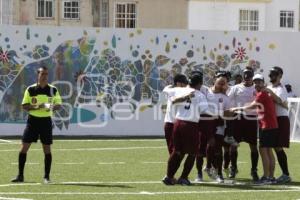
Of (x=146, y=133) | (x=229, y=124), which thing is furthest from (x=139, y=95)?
(x=229, y=124)

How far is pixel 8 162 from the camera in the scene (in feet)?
72.2

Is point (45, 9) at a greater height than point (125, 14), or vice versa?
point (45, 9)

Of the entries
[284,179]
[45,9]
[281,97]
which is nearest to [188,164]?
[284,179]

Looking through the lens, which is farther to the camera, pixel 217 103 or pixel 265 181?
pixel 217 103

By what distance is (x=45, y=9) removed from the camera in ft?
194

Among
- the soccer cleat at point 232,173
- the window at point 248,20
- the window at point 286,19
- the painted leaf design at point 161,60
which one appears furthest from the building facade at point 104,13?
the soccer cleat at point 232,173

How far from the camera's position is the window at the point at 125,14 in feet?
194

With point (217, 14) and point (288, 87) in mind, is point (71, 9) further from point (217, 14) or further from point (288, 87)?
point (288, 87)

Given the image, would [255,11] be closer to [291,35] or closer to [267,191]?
[291,35]

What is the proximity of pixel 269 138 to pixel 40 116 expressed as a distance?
409cm

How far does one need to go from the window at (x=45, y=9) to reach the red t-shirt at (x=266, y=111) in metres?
41.5

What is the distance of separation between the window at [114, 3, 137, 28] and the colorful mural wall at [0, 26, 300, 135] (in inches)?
1037

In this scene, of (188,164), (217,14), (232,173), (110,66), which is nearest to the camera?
(188,164)

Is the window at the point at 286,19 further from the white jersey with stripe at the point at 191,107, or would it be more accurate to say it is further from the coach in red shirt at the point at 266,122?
the white jersey with stripe at the point at 191,107
